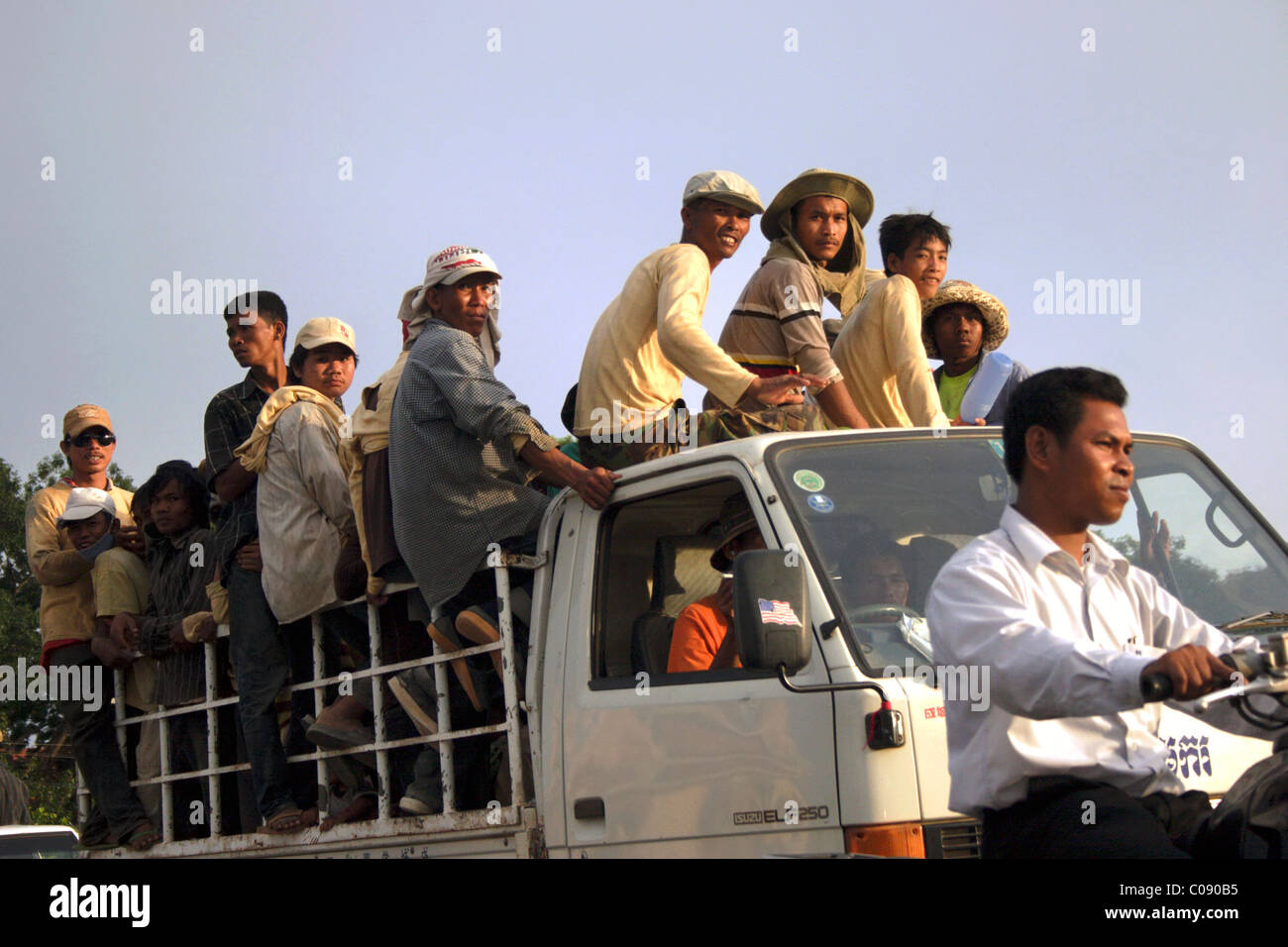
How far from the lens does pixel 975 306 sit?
629 cm

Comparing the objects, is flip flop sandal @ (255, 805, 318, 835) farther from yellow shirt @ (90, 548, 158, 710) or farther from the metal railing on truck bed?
yellow shirt @ (90, 548, 158, 710)

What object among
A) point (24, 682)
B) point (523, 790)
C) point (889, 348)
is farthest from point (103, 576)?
point (889, 348)

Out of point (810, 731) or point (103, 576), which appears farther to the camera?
point (103, 576)

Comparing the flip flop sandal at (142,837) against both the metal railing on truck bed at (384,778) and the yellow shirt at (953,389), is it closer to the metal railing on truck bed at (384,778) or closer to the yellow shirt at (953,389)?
the metal railing on truck bed at (384,778)

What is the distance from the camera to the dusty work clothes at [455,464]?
5145 mm

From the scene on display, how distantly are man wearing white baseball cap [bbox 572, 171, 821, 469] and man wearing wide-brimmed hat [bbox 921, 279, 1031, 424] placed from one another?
0.94m

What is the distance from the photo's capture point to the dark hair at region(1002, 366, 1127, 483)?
292 centimetres

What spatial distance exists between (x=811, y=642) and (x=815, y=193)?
280cm

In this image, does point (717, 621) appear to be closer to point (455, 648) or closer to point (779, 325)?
point (455, 648)

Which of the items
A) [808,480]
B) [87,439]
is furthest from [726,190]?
[87,439]

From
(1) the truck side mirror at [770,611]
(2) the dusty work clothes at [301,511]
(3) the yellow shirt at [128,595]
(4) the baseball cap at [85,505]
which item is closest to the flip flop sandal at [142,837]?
(3) the yellow shirt at [128,595]

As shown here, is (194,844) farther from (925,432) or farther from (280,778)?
(925,432)

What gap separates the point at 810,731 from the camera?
3861 millimetres
